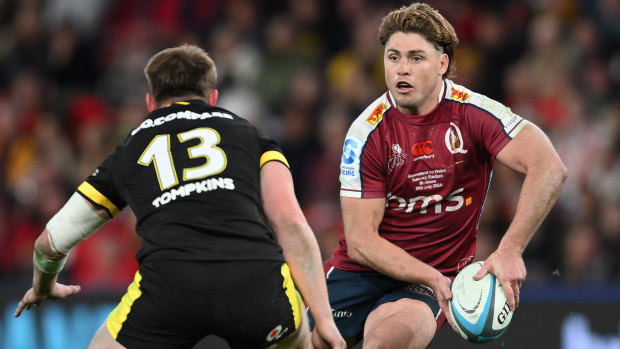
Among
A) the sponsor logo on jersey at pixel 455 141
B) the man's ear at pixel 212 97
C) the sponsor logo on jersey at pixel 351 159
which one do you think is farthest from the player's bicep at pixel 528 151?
the man's ear at pixel 212 97

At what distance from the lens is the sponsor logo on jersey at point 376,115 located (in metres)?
5.18

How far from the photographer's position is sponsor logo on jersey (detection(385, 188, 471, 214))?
16.8 feet

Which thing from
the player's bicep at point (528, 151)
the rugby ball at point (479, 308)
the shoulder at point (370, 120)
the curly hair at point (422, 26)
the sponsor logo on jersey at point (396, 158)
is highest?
the curly hair at point (422, 26)

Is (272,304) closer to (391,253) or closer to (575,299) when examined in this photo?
(391,253)

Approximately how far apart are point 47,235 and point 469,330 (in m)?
1.97

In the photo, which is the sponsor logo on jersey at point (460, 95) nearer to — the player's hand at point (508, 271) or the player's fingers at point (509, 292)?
the player's hand at point (508, 271)

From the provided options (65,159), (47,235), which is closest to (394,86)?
(47,235)

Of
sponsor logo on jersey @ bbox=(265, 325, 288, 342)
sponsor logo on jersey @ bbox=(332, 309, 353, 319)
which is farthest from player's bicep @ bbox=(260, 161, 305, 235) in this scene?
sponsor logo on jersey @ bbox=(332, 309, 353, 319)

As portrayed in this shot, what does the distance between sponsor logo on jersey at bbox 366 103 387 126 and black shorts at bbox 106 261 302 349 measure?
1399 millimetres

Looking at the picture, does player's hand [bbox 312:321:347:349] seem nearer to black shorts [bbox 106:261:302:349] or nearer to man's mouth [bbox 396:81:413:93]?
black shorts [bbox 106:261:302:349]

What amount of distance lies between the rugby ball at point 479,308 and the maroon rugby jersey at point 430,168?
57cm

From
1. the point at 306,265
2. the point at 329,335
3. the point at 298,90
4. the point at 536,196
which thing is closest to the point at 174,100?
the point at 306,265

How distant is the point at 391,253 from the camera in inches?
194

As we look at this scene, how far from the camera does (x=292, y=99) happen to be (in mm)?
9578
